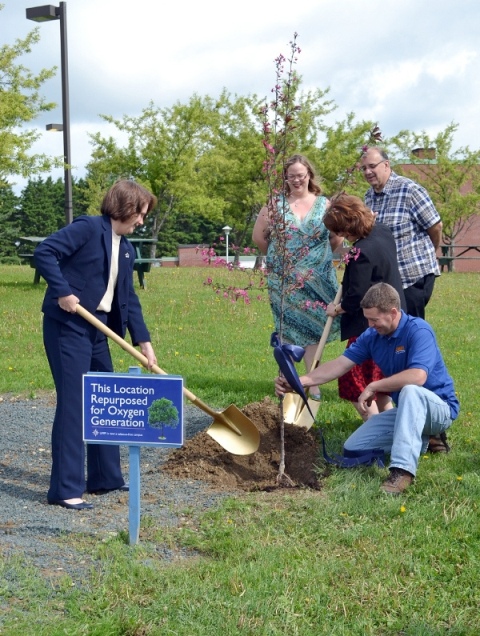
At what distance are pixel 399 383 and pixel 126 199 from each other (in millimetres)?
→ 1837

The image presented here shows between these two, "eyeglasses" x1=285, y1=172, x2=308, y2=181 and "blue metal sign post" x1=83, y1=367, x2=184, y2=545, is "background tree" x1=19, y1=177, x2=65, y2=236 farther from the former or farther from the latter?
"blue metal sign post" x1=83, y1=367, x2=184, y2=545

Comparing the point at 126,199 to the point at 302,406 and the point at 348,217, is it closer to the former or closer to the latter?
the point at 348,217

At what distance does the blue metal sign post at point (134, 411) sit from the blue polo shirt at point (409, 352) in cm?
170

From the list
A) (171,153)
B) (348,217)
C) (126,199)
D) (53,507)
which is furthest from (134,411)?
(171,153)

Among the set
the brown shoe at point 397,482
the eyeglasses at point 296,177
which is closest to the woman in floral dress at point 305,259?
the eyeglasses at point 296,177

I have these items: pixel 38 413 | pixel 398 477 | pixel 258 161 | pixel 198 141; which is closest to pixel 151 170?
pixel 198 141

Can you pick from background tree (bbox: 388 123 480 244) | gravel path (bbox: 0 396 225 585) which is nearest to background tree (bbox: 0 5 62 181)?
gravel path (bbox: 0 396 225 585)

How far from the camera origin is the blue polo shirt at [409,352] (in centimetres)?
496

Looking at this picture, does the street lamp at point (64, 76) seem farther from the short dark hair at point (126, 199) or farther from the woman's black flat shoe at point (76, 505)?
the woman's black flat shoe at point (76, 505)

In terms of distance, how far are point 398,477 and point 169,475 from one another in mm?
1421

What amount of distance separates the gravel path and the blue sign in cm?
53

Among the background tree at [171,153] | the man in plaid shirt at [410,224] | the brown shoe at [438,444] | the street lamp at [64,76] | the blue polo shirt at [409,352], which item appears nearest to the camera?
the blue polo shirt at [409,352]

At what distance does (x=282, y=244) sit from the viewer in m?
5.14

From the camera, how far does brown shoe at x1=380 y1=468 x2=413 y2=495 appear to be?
4.66m
